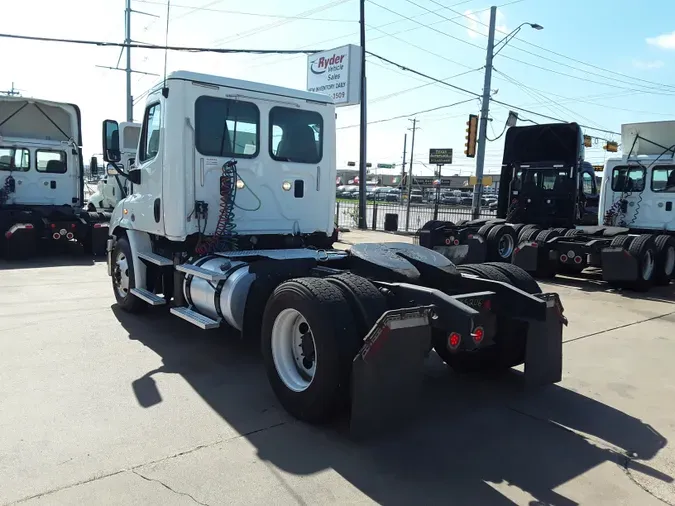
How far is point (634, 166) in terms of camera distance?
12.4 metres

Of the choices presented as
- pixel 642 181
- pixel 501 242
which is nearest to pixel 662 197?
pixel 642 181

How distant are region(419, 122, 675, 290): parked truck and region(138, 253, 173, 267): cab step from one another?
7.83m

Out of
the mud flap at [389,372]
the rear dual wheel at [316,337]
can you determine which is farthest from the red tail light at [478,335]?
the rear dual wheel at [316,337]

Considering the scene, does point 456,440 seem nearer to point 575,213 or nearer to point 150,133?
point 150,133

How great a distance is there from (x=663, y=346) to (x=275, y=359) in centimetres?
494

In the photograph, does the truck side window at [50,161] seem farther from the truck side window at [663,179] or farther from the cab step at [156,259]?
the truck side window at [663,179]

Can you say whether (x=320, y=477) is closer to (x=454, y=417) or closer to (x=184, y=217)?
(x=454, y=417)

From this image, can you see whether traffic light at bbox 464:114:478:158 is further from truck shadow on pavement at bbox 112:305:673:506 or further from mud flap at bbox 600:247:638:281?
truck shadow on pavement at bbox 112:305:673:506

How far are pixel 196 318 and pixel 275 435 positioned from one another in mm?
1845

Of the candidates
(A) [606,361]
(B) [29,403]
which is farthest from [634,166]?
(B) [29,403]

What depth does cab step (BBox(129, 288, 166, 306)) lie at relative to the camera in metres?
6.29

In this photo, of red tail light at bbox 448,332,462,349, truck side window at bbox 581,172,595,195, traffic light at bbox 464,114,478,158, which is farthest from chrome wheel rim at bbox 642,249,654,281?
traffic light at bbox 464,114,478,158

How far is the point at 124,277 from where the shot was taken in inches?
289

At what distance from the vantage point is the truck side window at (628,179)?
12.4 metres
